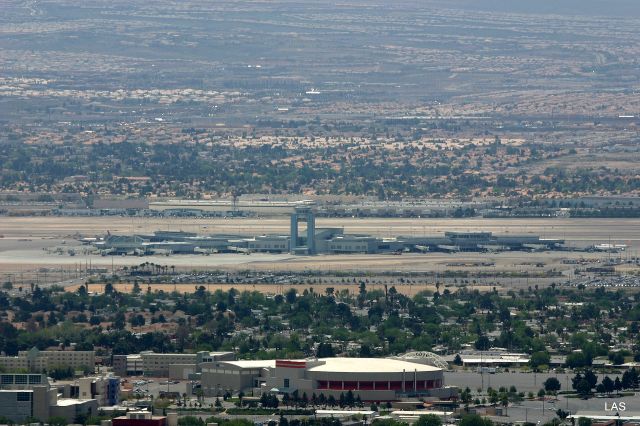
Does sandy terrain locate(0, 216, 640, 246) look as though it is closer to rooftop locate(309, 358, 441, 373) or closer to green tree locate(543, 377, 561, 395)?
rooftop locate(309, 358, 441, 373)

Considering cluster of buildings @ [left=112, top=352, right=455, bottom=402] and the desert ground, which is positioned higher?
the desert ground

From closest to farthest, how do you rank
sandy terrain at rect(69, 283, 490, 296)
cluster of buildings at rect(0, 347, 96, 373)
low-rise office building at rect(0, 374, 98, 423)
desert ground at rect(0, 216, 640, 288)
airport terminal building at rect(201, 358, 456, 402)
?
low-rise office building at rect(0, 374, 98, 423) → airport terminal building at rect(201, 358, 456, 402) → cluster of buildings at rect(0, 347, 96, 373) → sandy terrain at rect(69, 283, 490, 296) → desert ground at rect(0, 216, 640, 288)

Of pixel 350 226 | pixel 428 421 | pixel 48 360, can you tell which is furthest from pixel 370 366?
pixel 350 226

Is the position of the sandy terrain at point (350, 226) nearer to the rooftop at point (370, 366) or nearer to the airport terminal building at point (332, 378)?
the rooftop at point (370, 366)

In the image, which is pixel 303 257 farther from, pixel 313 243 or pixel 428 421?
pixel 428 421

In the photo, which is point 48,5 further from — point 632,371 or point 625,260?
point 632,371

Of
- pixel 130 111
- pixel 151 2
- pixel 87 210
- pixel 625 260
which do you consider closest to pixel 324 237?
pixel 625 260

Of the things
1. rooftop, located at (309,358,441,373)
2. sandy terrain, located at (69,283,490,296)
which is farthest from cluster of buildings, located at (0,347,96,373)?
sandy terrain, located at (69,283,490,296)
